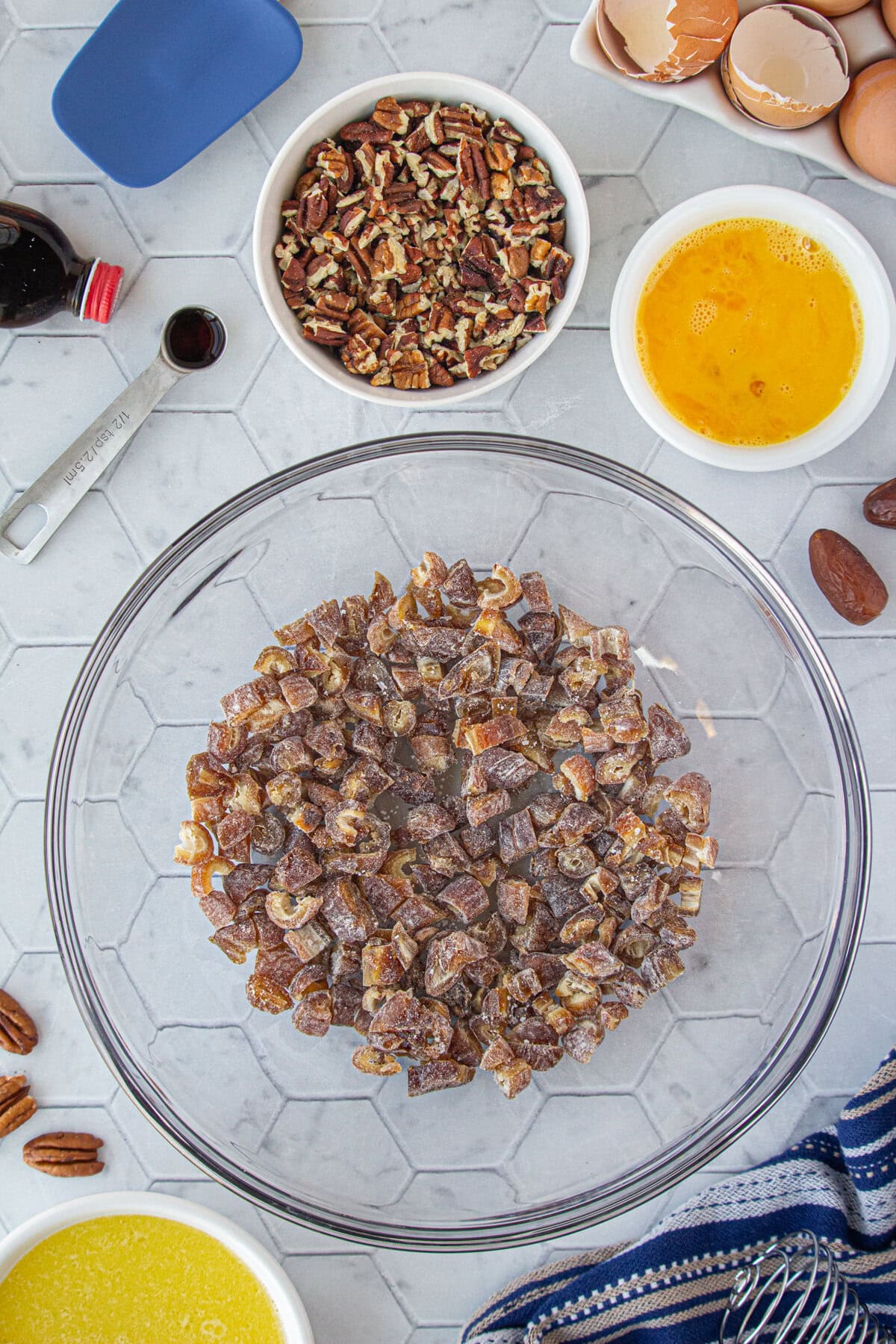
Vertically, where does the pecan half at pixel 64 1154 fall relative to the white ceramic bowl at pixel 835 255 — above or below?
below

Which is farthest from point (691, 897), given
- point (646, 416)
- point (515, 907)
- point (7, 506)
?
point (7, 506)


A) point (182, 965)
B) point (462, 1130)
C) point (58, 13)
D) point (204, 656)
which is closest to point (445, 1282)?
point (462, 1130)

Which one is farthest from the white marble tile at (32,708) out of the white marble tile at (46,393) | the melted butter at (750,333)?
the melted butter at (750,333)

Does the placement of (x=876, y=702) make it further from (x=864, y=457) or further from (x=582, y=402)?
(x=582, y=402)

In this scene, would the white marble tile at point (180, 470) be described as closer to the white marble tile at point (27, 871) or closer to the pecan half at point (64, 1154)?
the white marble tile at point (27, 871)

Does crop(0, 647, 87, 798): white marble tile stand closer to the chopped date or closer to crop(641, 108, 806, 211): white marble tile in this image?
the chopped date

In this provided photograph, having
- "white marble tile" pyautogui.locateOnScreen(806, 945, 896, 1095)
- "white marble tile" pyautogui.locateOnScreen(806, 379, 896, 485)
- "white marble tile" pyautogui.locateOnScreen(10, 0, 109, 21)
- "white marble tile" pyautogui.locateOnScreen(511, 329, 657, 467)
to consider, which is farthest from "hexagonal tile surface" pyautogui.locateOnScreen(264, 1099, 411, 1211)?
"white marble tile" pyautogui.locateOnScreen(10, 0, 109, 21)
